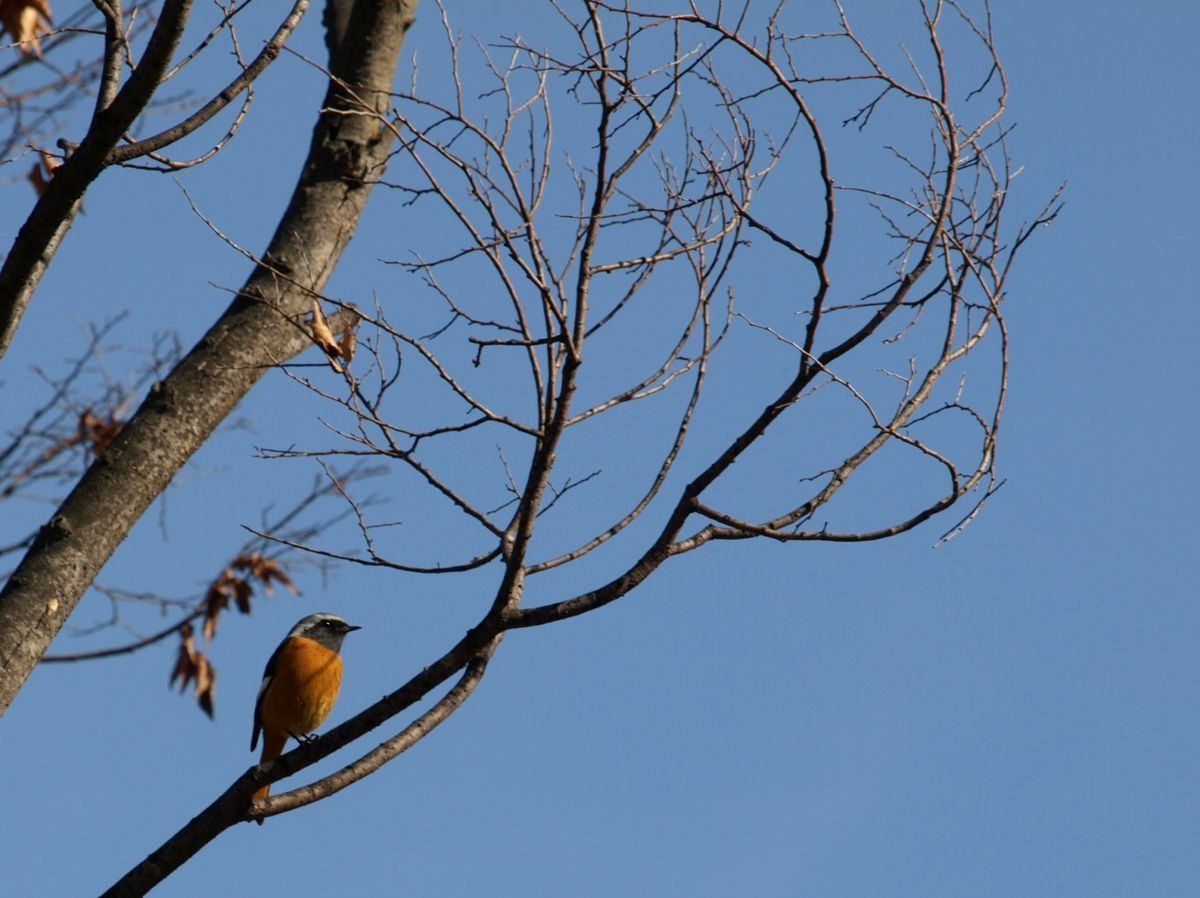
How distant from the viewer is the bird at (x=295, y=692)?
669 cm

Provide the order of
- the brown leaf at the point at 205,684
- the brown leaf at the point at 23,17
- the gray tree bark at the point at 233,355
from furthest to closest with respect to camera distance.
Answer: the brown leaf at the point at 205,684 → the gray tree bark at the point at 233,355 → the brown leaf at the point at 23,17

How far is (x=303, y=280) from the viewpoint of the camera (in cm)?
489

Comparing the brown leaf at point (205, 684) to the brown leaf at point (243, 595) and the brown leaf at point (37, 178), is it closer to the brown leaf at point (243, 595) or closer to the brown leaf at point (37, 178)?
the brown leaf at point (243, 595)

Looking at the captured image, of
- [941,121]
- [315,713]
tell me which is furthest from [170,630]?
[941,121]

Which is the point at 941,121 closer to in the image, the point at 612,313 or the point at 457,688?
the point at 612,313

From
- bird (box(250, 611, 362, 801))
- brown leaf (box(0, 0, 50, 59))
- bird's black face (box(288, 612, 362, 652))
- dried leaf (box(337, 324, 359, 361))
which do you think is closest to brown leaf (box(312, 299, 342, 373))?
dried leaf (box(337, 324, 359, 361))

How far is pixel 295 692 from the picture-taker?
6.69 metres

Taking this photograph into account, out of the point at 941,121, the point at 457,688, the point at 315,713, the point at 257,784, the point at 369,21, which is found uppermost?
the point at 369,21

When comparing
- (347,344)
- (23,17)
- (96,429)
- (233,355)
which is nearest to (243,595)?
(96,429)

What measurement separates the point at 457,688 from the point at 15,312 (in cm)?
167

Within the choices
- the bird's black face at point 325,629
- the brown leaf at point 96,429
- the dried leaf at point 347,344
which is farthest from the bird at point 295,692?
the dried leaf at point 347,344

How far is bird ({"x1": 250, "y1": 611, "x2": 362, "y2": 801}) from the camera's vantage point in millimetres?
6691

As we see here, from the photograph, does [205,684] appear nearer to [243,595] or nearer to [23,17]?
[243,595]

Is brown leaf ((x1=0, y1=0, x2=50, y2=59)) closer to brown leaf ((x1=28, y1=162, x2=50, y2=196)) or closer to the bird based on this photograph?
brown leaf ((x1=28, y1=162, x2=50, y2=196))
